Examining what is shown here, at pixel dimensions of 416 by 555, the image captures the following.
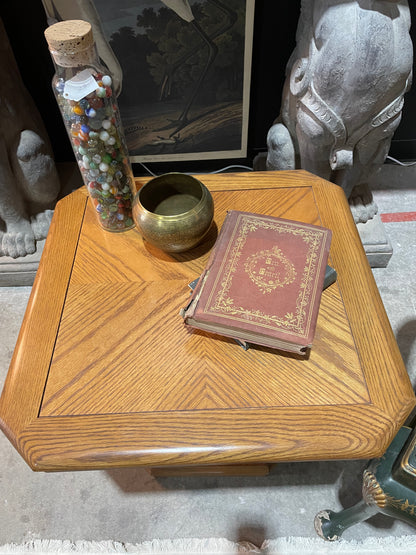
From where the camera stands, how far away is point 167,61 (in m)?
1.32

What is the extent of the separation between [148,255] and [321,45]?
0.68m

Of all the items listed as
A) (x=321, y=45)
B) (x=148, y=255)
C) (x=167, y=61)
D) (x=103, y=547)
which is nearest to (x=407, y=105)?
(x=321, y=45)

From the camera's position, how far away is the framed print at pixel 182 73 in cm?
121

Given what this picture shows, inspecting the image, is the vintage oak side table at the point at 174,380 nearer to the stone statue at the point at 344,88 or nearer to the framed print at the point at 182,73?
the stone statue at the point at 344,88

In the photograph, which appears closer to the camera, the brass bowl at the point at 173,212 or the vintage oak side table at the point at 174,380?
the vintage oak side table at the point at 174,380

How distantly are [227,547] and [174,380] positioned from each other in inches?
22.0

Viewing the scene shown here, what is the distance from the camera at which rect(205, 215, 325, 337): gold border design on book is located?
26.1 inches

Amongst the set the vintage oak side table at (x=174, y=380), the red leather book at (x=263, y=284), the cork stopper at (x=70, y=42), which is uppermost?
the cork stopper at (x=70, y=42)

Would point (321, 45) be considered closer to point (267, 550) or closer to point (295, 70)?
point (295, 70)

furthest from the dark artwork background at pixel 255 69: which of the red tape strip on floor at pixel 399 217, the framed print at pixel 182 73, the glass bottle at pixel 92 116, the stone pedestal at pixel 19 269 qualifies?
the glass bottle at pixel 92 116

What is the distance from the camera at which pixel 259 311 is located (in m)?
0.67

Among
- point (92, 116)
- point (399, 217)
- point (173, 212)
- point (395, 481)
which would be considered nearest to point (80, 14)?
point (92, 116)

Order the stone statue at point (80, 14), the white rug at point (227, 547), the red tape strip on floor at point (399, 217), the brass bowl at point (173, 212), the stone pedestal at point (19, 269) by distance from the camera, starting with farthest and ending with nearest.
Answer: the red tape strip on floor at point (399, 217) < the stone pedestal at point (19, 269) < the stone statue at point (80, 14) < the white rug at point (227, 547) < the brass bowl at point (173, 212)

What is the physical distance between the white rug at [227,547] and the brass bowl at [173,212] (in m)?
0.70
